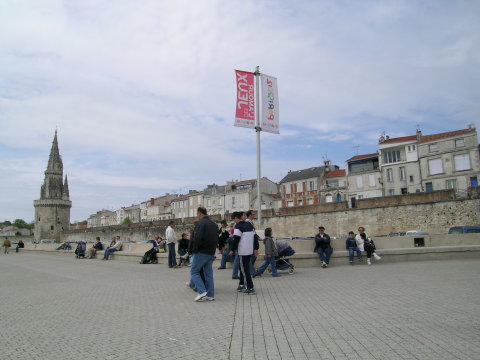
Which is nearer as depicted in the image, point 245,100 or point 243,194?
point 245,100

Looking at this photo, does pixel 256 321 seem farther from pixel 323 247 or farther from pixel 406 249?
pixel 406 249

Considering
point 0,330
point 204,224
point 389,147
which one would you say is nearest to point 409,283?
point 204,224

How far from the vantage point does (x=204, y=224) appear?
287 inches

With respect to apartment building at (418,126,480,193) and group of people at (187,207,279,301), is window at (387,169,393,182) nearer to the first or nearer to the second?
apartment building at (418,126,480,193)

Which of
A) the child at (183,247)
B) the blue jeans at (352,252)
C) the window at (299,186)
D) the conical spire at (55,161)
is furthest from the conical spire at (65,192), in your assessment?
the blue jeans at (352,252)

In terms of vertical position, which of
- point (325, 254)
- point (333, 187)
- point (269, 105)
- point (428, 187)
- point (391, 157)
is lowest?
point (325, 254)

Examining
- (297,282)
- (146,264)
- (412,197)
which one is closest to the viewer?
(297,282)

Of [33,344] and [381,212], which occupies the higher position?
[381,212]

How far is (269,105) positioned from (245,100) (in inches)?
48.8

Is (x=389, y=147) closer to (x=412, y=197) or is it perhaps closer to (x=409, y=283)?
(x=412, y=197)

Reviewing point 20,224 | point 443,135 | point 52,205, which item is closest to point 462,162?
point 443,135

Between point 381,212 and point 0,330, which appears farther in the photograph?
point 381,212

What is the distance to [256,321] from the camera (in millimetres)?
5242

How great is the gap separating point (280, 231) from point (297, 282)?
136 ft
